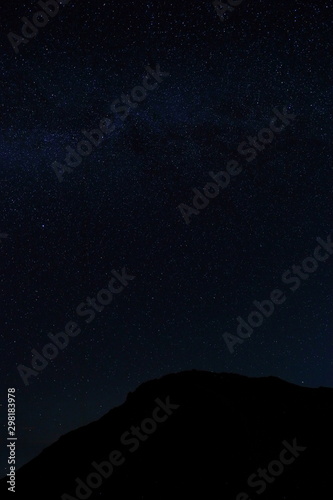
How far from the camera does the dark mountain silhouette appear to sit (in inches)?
671

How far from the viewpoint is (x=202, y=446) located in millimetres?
19172

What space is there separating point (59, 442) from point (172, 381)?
6.44 meters

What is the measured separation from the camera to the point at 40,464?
21.9 m

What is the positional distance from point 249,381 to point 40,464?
10843mm

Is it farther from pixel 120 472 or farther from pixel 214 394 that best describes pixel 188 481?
pixel 214 394

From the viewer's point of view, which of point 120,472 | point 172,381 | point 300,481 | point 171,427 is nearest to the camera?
point 300,481

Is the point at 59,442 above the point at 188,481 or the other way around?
above

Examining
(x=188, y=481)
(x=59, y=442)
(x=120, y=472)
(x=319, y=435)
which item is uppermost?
(x=59, y=442)

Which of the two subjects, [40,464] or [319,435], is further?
[40,464]

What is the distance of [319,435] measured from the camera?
19.2m

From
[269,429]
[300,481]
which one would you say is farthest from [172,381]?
[300,481]

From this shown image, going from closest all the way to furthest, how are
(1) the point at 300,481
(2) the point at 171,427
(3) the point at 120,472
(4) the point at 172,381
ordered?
(1) the point at 300,481 < (3) the point at 120,472 < (2) the point at 171,427 < (4) the point at 172,381

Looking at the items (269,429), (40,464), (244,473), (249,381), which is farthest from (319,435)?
(40,464)

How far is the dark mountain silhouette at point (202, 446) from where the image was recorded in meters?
17.0
